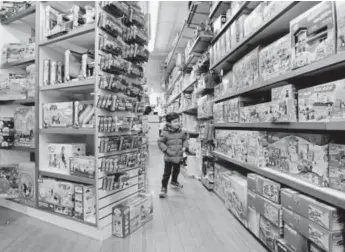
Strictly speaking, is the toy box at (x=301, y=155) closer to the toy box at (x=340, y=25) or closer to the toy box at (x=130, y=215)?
the toy box at (x=340, y=25)

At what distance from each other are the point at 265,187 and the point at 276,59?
3.22 feet

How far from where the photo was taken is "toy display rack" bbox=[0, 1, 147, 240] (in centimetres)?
→ 183

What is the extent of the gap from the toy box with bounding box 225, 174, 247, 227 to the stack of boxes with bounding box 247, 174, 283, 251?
12 centimetres

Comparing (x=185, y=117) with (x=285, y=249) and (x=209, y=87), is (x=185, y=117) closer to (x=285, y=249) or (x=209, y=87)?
(x=209, y=87)

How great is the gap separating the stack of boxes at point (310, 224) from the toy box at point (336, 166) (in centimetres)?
13

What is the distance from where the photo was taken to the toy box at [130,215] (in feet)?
6.06

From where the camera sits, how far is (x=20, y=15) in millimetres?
2396

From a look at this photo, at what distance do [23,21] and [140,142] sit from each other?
2.07 metres

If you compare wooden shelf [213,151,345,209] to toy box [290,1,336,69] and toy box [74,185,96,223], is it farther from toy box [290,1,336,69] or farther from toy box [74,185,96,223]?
toy box [74,185,96,223]

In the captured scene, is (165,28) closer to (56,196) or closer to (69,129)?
(69,129)

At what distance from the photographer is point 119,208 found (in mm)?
1897

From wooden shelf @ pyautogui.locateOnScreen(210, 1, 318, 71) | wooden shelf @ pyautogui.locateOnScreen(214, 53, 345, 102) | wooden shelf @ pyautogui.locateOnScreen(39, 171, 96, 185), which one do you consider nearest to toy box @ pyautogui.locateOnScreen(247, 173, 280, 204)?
wooden shelf @ pyautogui.locateOnScreen(214, 53, 345, 102)

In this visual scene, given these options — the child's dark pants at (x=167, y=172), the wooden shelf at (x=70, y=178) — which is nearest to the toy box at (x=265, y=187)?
the wooden shelf at (x=70, y=178)

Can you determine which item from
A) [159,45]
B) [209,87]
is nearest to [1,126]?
[209,87]
